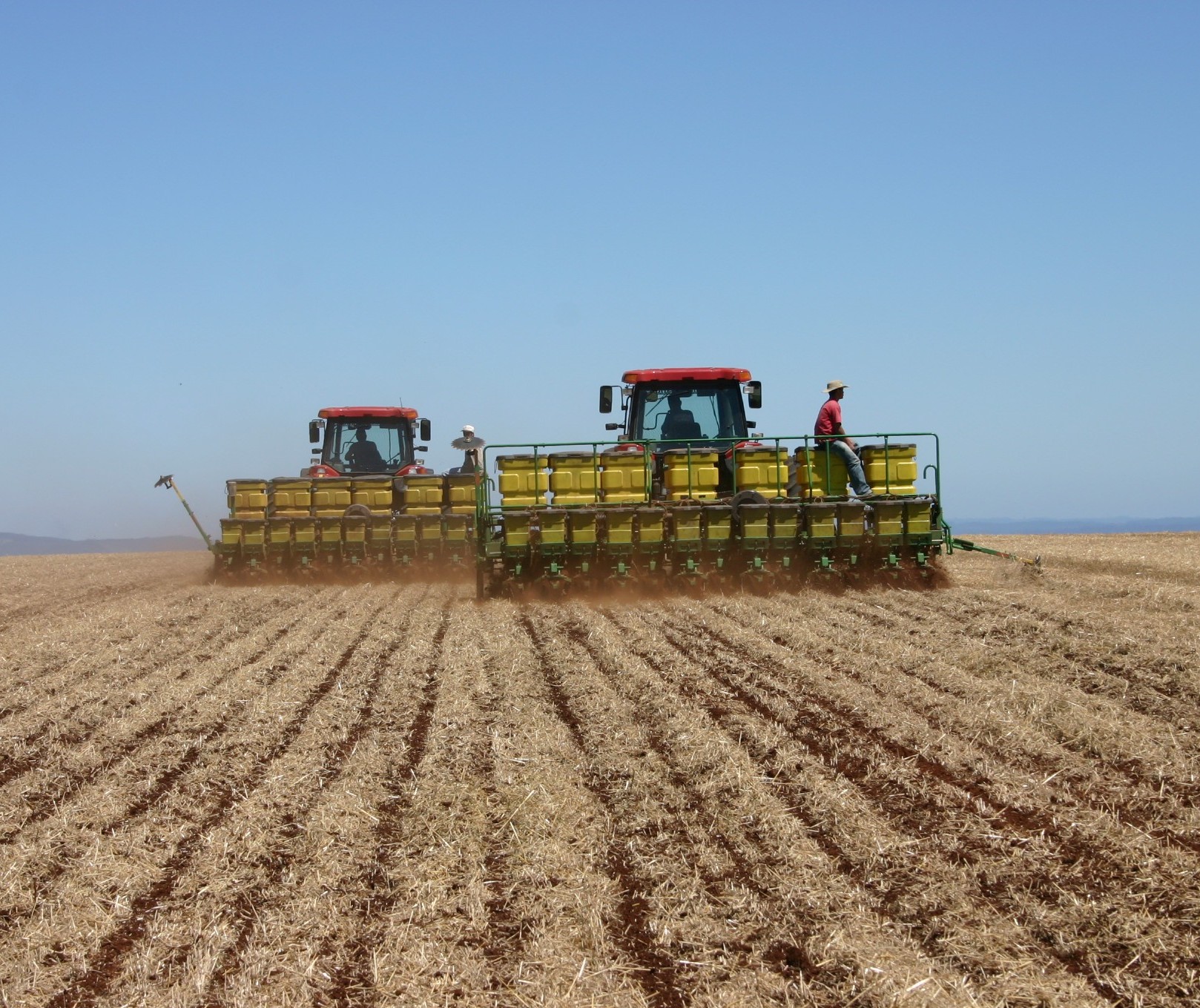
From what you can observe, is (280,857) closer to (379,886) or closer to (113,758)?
(379,886)

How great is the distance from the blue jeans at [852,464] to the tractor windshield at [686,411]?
1.62 m

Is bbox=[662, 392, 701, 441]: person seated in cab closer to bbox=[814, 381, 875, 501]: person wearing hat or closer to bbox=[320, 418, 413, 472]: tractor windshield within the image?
bbox=[814, 381, 875, 501]: person wearing hat

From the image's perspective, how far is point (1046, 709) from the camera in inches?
300

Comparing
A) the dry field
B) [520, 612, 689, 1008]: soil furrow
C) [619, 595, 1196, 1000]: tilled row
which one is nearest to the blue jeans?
the dry field

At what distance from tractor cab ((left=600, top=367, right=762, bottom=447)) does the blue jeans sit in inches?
59.9

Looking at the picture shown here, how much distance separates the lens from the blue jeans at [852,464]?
15.0m

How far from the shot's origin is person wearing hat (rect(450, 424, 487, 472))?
1721cm

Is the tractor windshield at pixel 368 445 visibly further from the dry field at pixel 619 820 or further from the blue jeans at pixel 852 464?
the dry field at pixel 619 820

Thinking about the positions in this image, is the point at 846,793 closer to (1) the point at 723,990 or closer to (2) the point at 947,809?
(2) the point at 947,809

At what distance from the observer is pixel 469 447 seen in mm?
18047

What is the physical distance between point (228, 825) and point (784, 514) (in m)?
9.55

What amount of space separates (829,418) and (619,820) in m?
10.2

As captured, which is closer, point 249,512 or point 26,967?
point 26,967

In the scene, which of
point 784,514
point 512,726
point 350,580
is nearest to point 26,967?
point 512,726
